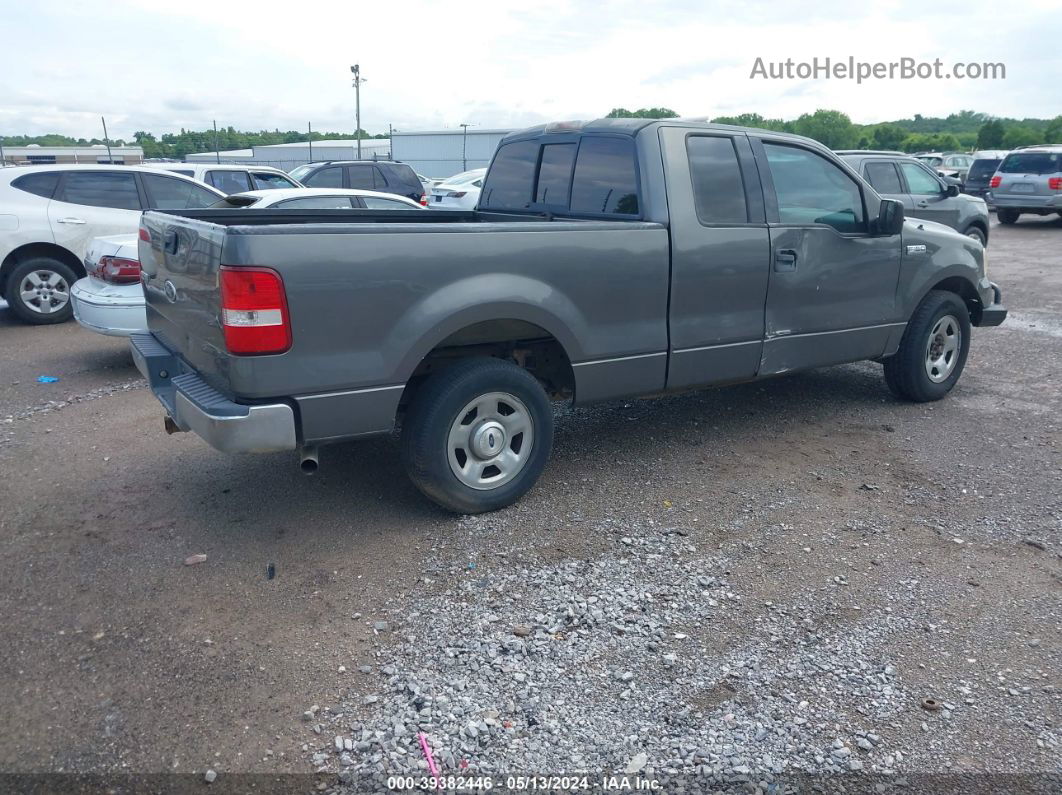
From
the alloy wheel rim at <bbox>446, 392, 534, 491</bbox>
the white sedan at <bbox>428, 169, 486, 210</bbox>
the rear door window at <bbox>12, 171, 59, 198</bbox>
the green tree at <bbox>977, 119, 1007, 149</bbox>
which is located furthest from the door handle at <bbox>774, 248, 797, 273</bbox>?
the green tree at <bbox>977, 119, 1007, 149</bbox>

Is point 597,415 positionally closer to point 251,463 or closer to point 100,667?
point 251,463

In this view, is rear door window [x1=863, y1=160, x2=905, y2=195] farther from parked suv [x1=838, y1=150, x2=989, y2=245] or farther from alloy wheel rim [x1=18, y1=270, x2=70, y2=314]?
alloy wheel rim [x1=18, y1=270, x2=70, y2=314]

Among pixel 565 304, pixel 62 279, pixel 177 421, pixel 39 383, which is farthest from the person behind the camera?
pixel 62 279

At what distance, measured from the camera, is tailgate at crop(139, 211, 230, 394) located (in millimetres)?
3812

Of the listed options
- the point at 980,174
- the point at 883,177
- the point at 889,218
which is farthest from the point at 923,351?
the point at 980,174

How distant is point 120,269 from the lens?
6.95m

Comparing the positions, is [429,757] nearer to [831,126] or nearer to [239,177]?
[239,177]

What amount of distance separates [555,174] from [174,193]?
6358 mm

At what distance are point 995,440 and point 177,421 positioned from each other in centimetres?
506

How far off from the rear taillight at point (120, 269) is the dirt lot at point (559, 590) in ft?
3.89

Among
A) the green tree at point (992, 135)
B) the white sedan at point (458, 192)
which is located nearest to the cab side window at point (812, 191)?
the white sedan at point (458, 192)

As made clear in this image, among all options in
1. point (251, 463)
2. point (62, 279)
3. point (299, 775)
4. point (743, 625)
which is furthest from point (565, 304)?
point (62, 279)

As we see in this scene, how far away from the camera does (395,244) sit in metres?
3.95

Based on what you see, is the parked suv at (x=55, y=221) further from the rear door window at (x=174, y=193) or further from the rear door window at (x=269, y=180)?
the rear door window at (x=269, y=180)
